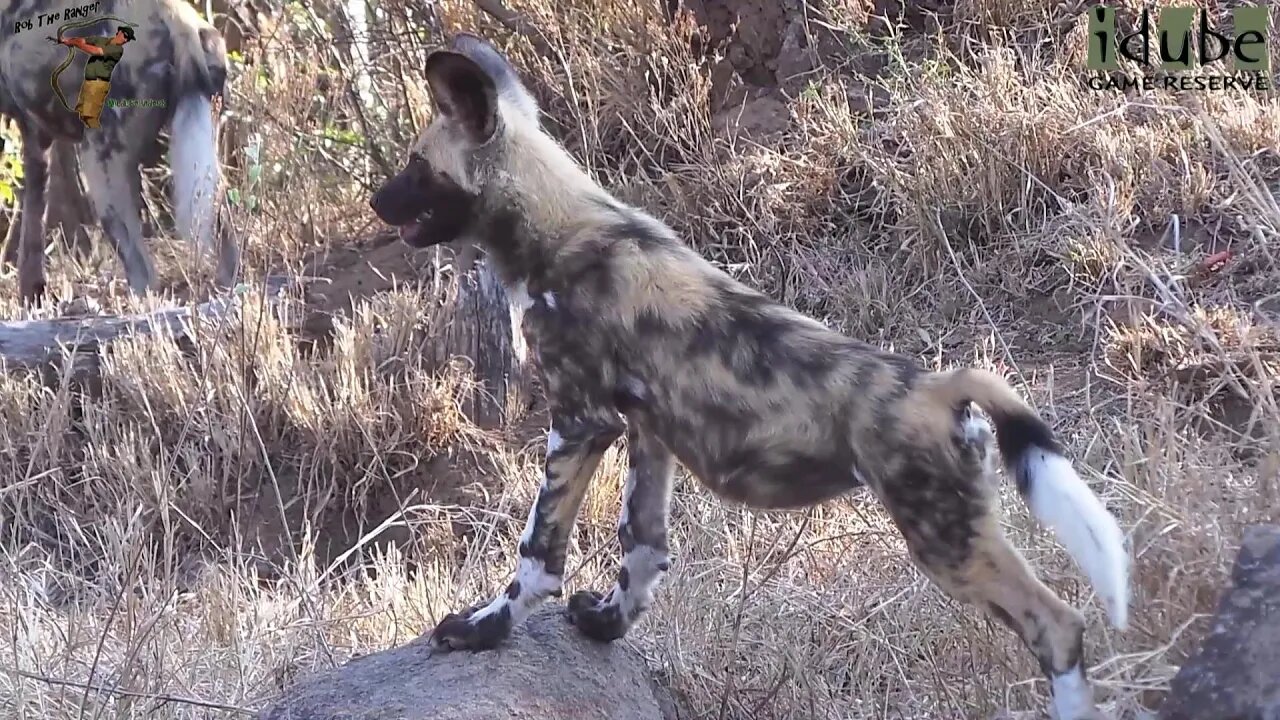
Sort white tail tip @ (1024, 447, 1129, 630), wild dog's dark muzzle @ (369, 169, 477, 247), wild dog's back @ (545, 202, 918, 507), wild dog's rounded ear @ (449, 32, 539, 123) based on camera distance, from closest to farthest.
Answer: white tail tip @ (1024, 447, 1129, 630)
wild dog's back @ (545, 202, 918, 507)
wild dog's dark muzzle @ (369, 169, 477, 247)
wild dog's rounded ear @ (449, 32, 539, 123)

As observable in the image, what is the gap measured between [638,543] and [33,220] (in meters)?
4.80

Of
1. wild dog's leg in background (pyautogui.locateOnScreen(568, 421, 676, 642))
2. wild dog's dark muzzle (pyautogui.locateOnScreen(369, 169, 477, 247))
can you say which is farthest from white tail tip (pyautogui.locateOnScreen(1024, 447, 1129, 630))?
wild dog's dark muzzle (pyautogui.locateOnScreen(369, 169, 477, 247))

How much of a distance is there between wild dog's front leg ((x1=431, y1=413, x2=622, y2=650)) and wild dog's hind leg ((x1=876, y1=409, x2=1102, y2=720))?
0.71 meters

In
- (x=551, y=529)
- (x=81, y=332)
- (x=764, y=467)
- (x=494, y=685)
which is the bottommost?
(x=81, y=332)

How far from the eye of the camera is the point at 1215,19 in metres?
6.15

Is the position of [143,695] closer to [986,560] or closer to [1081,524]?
[986,560]

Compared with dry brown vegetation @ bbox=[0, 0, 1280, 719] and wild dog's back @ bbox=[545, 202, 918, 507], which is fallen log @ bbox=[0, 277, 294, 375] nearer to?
dry brown vegetation @ bbox=[0, 0, 1280, 719]

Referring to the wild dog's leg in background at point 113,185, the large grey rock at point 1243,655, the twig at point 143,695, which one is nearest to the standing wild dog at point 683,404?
the large grey rock at point 1243,655

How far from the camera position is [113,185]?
6289mm

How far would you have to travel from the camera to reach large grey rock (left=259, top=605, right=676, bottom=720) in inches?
115

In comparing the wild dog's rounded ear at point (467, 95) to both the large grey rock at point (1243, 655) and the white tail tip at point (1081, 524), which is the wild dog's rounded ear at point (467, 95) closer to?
the white tail tip at point (1081, 524)

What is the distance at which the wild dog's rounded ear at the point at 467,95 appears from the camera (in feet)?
10.2

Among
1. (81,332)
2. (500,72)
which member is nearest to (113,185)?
(81,332)

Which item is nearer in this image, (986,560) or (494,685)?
(986,560)
